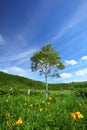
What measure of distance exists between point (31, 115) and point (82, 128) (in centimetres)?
128

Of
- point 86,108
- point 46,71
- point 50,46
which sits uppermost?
point 50,46

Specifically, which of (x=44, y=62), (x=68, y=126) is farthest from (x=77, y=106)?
(x=44, y=62)

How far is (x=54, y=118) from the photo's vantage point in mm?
4812

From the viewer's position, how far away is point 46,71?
2002 inches

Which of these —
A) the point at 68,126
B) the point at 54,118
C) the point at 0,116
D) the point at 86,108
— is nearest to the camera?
the point at 68,126

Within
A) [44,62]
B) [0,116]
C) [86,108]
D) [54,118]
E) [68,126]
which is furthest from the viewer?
[44,62]

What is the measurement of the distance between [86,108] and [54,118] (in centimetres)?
124

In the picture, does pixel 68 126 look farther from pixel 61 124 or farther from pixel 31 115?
pixel 31 115

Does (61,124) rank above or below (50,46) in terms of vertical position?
below

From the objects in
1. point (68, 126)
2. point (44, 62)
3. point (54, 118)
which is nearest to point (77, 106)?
point (54, 118)

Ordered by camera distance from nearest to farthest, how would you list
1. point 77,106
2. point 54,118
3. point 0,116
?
point 54,118 < point 0,116 < point 77,106

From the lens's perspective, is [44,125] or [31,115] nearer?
[44,125]

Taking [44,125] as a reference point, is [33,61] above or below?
above

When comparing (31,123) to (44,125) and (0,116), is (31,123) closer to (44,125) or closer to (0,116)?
(44,125)
